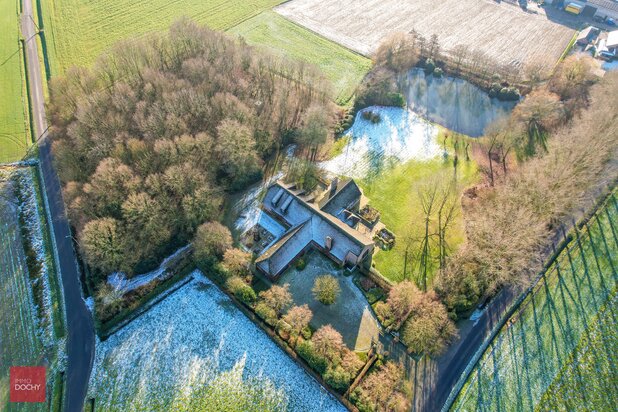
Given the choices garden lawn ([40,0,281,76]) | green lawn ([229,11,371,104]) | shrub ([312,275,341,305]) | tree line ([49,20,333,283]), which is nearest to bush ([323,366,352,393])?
shrub ([312,275,341,305])

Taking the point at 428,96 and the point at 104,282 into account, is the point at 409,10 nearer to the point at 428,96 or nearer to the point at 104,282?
the point at 428,96

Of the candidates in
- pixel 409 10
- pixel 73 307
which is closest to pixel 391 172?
pixel 73 307

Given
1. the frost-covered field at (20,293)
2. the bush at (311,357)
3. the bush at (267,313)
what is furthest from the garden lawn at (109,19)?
the bush at (311,357)

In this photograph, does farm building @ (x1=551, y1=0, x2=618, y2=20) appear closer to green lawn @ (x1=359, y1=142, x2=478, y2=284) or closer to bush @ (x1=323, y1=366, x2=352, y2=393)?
green lawn @ (x1=359, y1=142, x2=478, y2=284)

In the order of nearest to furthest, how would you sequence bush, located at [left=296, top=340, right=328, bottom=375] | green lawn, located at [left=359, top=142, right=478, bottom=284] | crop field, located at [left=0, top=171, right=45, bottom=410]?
1. bush, located at [left=296, top=340, right=328, bottom=375]
2. crop field, located at [left=0, top=171, right=45, bottom=410]
3. green lawn, located at [left=359, top=142, right=478, bottom=284]

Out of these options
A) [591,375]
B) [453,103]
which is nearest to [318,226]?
[591,375]
